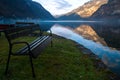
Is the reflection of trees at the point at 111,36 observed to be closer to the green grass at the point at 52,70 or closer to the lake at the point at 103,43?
the lake at the point at 103,43

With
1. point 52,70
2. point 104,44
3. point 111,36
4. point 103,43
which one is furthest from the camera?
point 111,36

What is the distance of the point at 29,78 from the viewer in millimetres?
9461

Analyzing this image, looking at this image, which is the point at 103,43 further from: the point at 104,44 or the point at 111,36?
the point at 111,36

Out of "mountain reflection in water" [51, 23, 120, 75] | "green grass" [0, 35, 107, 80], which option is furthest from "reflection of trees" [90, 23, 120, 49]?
"green grass" [0, 35, 107, 80]

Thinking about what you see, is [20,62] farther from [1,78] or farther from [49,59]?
[1,78]

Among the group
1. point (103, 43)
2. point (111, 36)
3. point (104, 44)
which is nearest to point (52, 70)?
point (104, 44)

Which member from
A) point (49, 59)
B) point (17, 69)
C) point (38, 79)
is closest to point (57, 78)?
point (38, 79)

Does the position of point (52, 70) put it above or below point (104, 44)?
above

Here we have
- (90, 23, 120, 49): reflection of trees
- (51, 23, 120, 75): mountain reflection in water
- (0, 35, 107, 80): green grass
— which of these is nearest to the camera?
(0, 35, 107, 80): green grass

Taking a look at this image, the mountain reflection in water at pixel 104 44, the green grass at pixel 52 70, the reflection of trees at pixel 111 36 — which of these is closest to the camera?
the green grass at pixel 52 70

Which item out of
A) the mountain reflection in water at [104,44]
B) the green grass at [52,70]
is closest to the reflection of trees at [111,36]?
the mountain reflection in water at [104,44]

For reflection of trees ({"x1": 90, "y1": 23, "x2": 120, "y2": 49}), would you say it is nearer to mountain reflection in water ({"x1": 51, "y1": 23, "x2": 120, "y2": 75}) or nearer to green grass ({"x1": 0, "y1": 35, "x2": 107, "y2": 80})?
mountain reflection in water ({"x1": 51, "y1": 23, "x2": 120, "y2": 75})

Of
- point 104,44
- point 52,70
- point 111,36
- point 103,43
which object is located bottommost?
point 111,36

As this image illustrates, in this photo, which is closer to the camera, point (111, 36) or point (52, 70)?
point (52, 70)
